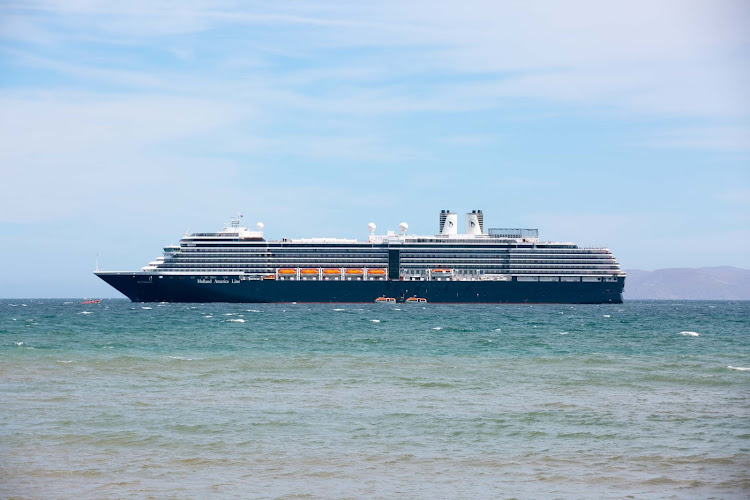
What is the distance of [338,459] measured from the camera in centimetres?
1720

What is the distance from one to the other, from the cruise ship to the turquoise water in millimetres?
78758

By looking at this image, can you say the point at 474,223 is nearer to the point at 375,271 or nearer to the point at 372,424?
the point at 375,271

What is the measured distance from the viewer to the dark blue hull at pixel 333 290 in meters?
118

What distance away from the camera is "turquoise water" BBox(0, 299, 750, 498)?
15.5 meters

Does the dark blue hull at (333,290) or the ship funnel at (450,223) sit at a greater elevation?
the ship funnel at (450,223)

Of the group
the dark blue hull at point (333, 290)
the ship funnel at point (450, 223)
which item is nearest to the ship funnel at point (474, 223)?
the ship funnel at point (450, 223)

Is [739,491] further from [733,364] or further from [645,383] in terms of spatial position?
[733,364]

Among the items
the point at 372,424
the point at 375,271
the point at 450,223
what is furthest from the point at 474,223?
the point at 372,424

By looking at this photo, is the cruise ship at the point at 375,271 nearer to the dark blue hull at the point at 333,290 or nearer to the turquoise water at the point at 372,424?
the dark blue hull at the point at 333,290

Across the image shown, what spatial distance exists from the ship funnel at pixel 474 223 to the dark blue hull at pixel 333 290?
17.3m

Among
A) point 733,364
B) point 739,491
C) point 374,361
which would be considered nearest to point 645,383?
point 733,364

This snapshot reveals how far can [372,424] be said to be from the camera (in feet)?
67.7

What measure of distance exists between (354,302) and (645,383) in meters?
91.4

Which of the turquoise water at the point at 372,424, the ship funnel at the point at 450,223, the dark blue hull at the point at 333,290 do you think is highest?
the ship funnel at the point at 450,223
